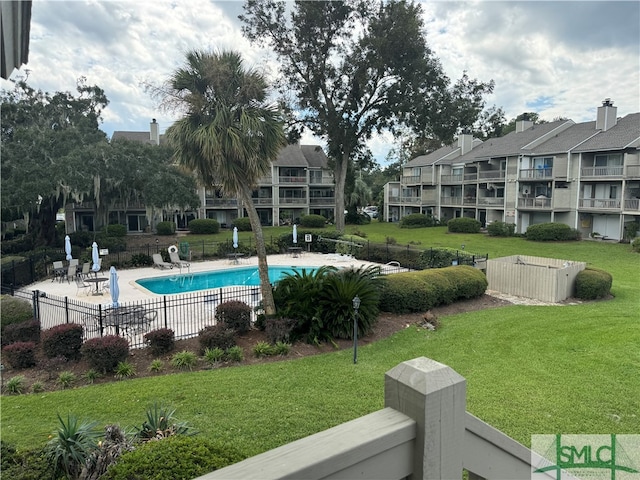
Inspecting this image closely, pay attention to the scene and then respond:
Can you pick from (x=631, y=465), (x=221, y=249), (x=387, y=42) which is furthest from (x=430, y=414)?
(x=387, y=42)

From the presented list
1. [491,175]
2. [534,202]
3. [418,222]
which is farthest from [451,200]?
[534,202]

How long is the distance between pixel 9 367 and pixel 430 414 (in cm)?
1115

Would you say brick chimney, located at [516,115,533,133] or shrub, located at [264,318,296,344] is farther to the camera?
brick chimney, located at [516,115,533,133]

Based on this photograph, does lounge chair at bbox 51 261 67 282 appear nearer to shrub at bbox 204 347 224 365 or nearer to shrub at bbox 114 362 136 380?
shrub at bbox 114 362 136 380

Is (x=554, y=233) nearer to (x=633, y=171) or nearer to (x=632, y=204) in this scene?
(x=632, y=204)

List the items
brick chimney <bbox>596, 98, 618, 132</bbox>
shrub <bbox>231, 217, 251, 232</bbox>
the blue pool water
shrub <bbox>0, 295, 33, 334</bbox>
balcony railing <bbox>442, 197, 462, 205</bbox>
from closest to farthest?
shrub <bbox>0, 295, 33, 334</bbox> → the blue pool water → brick chimney <bbox>596, 98, 618, 132</bbox> → shrub <bbox>231, 217, 251, 232</bbox> → balcony railing <bbox>442, 197, 462, 205</bbox>

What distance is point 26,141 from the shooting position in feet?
77.7

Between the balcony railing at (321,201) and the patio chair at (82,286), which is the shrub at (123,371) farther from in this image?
the balcony railing at (321,201)

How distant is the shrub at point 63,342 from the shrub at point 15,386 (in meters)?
1.12

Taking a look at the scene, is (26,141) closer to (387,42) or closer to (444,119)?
(387,42)

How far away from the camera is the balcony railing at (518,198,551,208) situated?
35.2 metres

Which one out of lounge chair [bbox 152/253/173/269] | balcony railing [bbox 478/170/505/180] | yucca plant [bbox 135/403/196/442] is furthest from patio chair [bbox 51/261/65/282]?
balcony railing [bbox 478/170/505/180]
